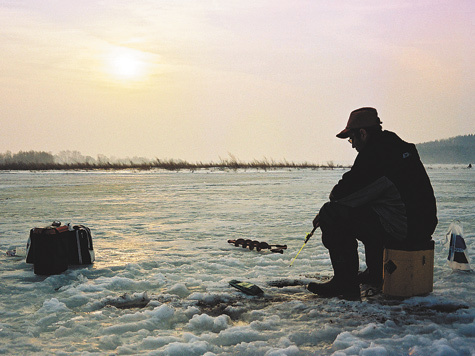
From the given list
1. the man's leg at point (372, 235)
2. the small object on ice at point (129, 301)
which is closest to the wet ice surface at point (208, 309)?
the small object on ice at point (129, 301)

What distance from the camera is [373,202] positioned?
3.47 metres

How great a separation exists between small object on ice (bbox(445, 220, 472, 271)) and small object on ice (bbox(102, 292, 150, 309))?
3.22 metres

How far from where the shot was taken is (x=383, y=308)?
332cm

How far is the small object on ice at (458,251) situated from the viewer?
445 centimetres

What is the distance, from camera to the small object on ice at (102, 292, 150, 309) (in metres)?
3.50

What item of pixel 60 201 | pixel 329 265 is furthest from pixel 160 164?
pixel 329 265

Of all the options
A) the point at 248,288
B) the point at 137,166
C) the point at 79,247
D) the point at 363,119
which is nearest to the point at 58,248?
the point at 79,247

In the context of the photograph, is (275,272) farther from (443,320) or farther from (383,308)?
(443,320)

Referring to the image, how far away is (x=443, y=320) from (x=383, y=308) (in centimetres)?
43

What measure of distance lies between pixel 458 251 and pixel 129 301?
3415 millimetres

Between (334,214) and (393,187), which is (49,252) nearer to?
(334,214)

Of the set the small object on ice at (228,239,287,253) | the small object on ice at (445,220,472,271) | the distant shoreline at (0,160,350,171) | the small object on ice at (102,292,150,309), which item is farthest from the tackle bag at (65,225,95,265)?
the distant shoreline at (0,160,350,171)

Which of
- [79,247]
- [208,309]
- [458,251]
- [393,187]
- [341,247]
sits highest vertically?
[393,187]

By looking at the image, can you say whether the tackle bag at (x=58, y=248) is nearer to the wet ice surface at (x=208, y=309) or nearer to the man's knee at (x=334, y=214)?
the wet ice surface at (x=208, y=309)
